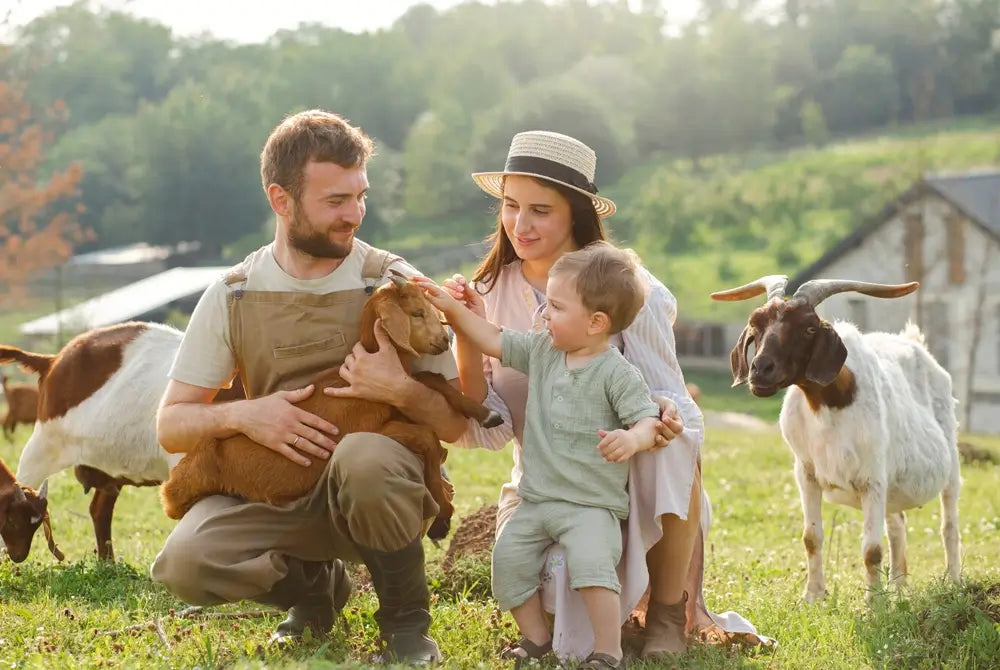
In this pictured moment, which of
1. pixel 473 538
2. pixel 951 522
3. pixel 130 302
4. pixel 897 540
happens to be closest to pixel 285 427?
pixel 473 538

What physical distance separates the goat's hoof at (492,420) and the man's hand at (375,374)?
38cm

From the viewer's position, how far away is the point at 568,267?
15.7ft

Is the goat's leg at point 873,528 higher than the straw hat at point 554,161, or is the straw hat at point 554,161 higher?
the straw hat at point 554,161

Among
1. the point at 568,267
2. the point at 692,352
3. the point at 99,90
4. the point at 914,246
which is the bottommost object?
the point at 692,352

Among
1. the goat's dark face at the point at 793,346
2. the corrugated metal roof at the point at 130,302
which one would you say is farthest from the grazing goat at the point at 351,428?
the corrugated metal roof at the point at 130,302

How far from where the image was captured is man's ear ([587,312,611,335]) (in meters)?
4.75

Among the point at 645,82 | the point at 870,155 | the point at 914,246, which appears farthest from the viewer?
the point at 645,82

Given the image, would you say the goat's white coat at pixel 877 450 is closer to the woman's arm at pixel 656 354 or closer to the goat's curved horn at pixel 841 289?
the goat's curved horn at pixel 841 289

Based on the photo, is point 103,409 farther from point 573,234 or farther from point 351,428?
point 573,234

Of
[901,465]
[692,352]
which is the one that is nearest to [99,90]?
[692,352]

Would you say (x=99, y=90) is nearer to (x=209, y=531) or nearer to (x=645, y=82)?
(x=645, y=82)

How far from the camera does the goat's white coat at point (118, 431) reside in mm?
7371

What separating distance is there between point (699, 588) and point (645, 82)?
10904 cm

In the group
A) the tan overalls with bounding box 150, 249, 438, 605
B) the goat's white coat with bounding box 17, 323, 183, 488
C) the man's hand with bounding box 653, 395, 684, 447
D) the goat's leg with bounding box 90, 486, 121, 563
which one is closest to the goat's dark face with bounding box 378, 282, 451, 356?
the tan overalls with bounding box 150, 249, 438, 605
